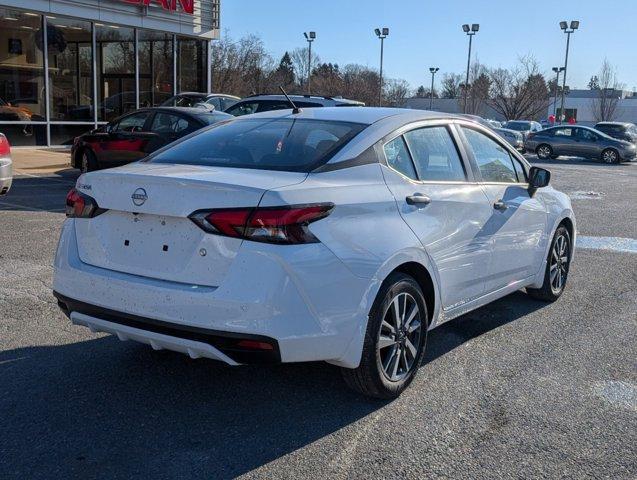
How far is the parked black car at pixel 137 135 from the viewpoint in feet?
38.6

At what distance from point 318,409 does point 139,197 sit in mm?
1527

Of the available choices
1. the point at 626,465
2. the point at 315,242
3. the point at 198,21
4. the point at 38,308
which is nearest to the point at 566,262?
the point at 626,465

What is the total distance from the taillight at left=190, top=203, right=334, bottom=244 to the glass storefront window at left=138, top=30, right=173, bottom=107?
20211 mm

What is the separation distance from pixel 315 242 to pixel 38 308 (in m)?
3.08

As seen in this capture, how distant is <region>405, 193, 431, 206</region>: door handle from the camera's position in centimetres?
414

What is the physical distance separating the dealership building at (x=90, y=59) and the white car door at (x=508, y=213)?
54.6ft

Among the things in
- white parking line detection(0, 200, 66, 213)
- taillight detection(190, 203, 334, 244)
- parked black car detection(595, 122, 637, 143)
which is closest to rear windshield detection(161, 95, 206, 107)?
white parking line detection(0, 200, 66, 213)

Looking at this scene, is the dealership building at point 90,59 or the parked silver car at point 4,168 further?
the dealership building at point 90,59

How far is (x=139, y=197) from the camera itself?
11.9ft

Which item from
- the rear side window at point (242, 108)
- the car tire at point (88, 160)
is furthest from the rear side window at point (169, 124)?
the rear side window at point (242, 108)

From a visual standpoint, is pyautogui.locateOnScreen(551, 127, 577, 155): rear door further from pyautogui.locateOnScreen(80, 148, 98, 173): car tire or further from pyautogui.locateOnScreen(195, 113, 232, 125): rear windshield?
pyautogui.locateOnScreen(80, 148, 98, 173): car tire

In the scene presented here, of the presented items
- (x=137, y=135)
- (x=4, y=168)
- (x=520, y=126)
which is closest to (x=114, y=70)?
(x=137, y=135)

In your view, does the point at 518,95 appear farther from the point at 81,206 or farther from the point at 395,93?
the point at 81,206

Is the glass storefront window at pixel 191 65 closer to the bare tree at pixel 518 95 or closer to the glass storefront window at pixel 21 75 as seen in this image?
the glass storefront window at pixel 21 75
